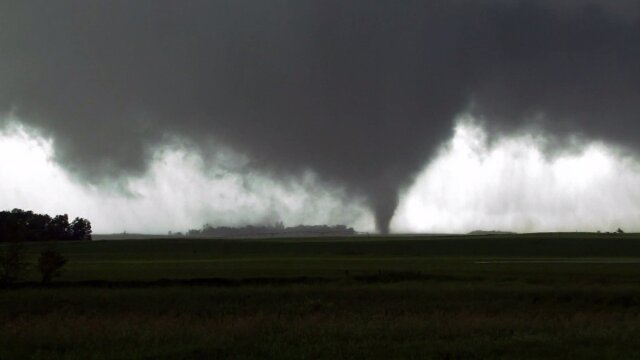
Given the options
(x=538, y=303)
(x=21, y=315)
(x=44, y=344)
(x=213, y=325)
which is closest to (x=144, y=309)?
(x=21, y=315)

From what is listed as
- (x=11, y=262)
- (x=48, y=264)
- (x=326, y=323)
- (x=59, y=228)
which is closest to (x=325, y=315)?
(x=326, y=323)

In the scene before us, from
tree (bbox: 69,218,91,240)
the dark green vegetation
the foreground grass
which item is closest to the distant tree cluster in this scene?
tree (bbox: 69,218,91,240)

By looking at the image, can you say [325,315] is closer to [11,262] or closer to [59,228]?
[11,262]

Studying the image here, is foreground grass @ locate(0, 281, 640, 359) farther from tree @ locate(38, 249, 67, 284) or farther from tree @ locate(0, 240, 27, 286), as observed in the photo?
tree @ locate(38, 249, 67, 284)

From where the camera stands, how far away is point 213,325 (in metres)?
23.1

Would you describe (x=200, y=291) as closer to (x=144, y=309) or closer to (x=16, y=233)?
(x=144, y=309)

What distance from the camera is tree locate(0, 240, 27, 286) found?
41156mm

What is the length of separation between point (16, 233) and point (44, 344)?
25468mm

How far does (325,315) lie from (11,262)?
22658 mm

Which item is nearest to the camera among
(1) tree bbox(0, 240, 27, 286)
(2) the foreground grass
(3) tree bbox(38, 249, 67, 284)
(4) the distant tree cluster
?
(2) the foreground grass

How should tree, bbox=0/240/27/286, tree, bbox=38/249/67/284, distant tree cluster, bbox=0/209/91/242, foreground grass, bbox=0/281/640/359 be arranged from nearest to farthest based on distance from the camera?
foreground grass, bbox=0/281/640/359
tree, bbox=0/240/27/286
tree, bbox=38/249/67/284
distant tree cluster, bbox=0/209/91/242

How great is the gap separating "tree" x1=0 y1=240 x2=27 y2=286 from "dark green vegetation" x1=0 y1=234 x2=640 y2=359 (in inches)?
33.6

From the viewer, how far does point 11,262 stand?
135ft

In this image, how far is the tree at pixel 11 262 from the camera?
41.2 meters
